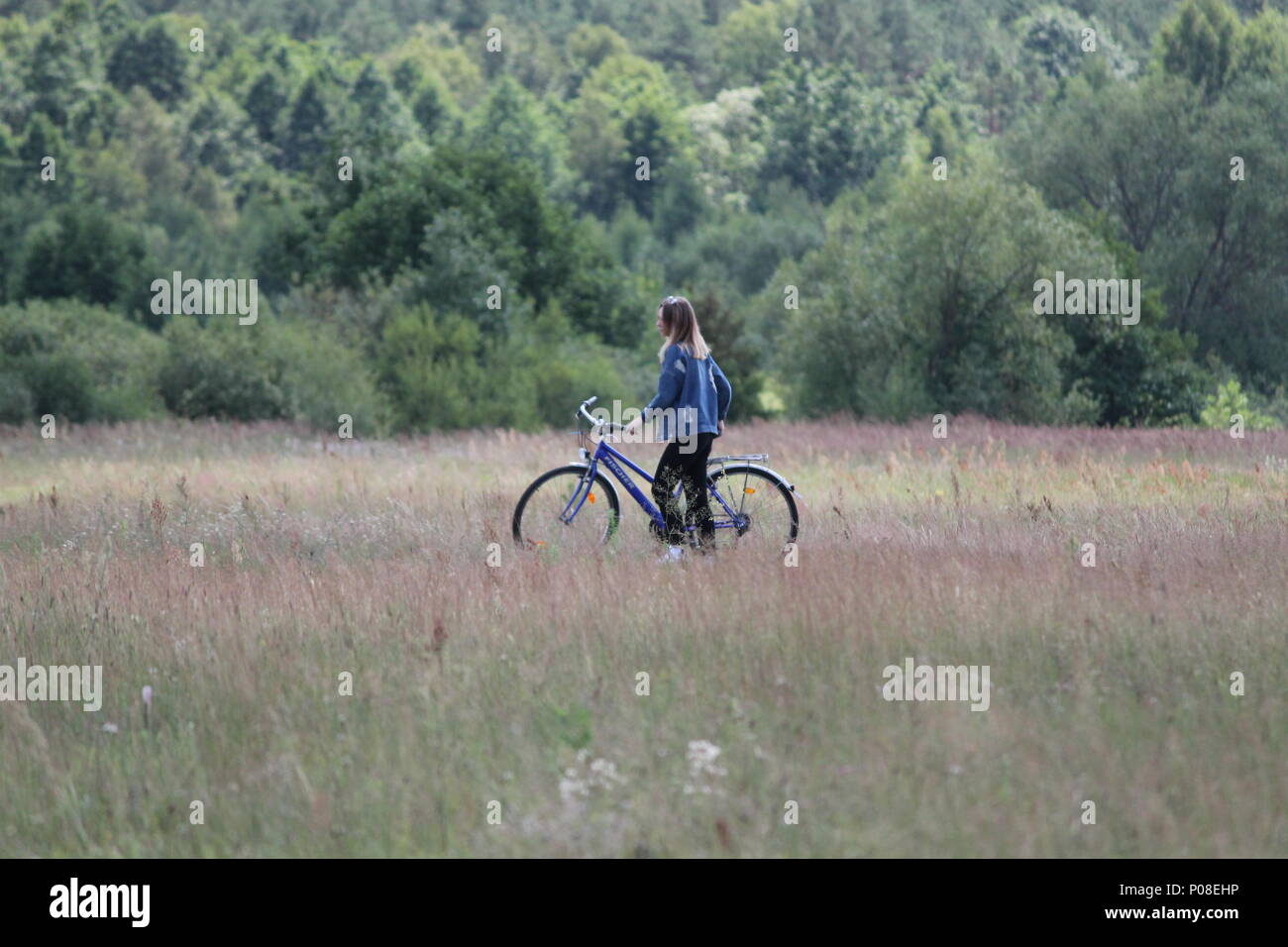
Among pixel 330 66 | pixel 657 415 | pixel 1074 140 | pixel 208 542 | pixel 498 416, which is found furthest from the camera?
pixel 330 66

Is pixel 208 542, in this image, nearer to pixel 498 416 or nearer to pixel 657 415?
pixel 657 415

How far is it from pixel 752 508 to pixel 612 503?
100 centimetres

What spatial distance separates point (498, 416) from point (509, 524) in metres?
19.3

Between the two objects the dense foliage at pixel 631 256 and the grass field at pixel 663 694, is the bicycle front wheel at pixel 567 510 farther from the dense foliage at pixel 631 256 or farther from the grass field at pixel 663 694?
the dense foliage at pixel 631 256

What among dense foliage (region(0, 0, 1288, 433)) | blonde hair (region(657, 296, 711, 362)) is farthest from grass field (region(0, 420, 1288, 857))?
dense foliage (region(0, 0, 1288, 433))

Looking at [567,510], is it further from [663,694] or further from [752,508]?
[663,694]

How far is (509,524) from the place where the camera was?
458 inches

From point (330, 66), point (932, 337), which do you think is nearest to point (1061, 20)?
point (330, 66)

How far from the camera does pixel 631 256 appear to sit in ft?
267

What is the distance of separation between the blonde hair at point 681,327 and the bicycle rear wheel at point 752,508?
96 centimetres

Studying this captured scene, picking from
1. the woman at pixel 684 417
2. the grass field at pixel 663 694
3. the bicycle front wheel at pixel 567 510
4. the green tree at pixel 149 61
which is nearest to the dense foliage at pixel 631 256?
the green tree at pixel 149 61

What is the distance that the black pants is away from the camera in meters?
9.75
